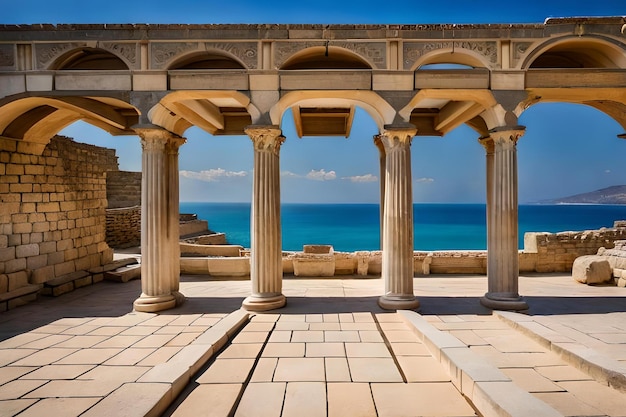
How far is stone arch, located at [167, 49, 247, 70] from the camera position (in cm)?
694

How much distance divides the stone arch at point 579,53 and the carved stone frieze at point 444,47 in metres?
0.65

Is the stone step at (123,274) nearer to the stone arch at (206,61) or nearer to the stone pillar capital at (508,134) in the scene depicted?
the stone arch at (206,61)

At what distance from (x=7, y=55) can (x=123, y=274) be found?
584cm

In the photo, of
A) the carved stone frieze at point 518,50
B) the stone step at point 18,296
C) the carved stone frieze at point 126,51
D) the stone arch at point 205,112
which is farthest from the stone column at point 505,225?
the stone step at point 18,296

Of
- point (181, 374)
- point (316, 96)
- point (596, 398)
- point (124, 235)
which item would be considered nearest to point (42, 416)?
point (181, 374)

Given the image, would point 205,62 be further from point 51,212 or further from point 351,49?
point 51,212

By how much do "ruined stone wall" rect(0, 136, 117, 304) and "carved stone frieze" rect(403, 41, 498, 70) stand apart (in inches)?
349

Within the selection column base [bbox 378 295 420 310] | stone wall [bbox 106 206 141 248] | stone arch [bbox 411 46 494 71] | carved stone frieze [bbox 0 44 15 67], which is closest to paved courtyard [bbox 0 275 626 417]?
column base [bbox 378 295 420 310]

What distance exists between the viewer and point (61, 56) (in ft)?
22.6

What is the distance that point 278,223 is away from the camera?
7.02 m

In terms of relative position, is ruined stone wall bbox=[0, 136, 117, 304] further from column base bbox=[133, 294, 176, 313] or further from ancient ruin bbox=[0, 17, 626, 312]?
column base bbox=[133, 294, 176, 313]

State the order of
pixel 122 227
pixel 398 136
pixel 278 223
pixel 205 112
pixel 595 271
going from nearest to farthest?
pixel 398 136 < pixel 278 223 < pixel 205 112 < pixel 595 271 < pixel 122 227

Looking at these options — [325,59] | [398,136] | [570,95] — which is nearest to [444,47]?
[398,136]

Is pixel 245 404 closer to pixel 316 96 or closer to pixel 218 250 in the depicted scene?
pixel 316 96
